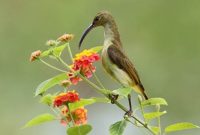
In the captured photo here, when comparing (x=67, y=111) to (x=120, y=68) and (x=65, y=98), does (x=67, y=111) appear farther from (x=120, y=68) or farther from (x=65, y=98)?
(x=120, y=68)

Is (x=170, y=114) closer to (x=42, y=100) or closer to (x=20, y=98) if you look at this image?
(x=20, y=98)

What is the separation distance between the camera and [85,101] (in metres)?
1.96

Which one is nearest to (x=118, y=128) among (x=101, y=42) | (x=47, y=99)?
(x=47, y=99)

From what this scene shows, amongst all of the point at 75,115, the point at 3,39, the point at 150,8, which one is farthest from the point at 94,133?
the point at 75,115

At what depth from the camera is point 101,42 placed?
698cm

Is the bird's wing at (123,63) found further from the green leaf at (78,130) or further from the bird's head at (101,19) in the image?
the green leaf at (78,130)

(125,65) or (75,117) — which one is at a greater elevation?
(125,65)

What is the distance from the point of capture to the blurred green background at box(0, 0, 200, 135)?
6.45m

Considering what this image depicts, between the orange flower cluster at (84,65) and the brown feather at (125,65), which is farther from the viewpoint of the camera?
the brown feather at (125,65)

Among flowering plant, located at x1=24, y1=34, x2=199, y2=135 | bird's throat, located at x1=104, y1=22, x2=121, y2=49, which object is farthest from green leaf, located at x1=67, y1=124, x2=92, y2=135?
bird's throat, located at x1=104, y1=22, x2=121, y2=49

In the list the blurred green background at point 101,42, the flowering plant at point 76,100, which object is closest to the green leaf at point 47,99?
the flowering plant at point 76,100

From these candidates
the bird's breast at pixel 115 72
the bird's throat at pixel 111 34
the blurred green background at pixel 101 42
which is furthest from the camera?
the blurred green background at pixel 101 42

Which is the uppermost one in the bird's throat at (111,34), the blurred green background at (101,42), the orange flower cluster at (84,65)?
the blurred green background at (101,42)

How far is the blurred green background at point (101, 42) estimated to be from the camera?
6.45 metres
